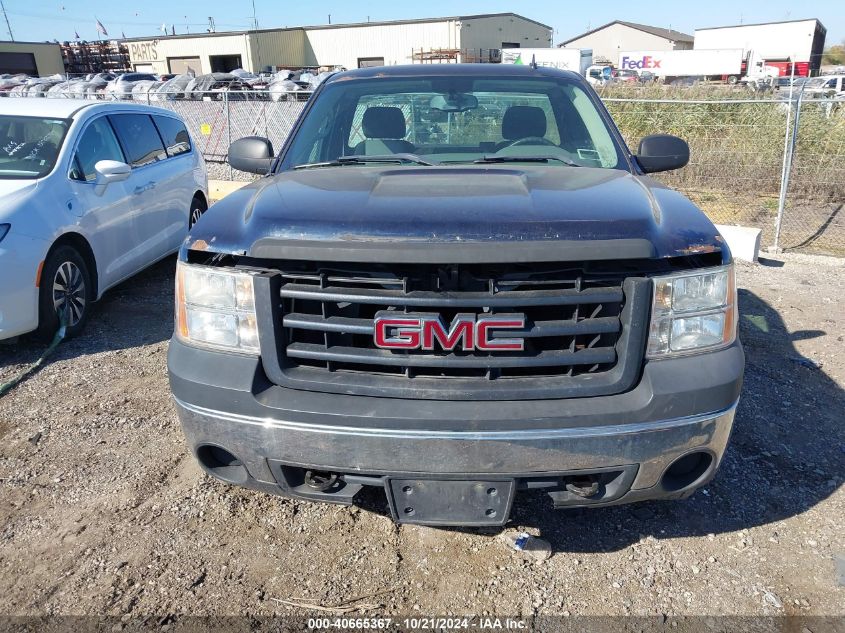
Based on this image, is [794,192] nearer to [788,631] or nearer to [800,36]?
[788,631]

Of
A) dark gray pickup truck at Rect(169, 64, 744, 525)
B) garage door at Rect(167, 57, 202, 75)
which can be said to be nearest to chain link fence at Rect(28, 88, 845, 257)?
dark gray pickup truck at Rect(169, 64, 744, 525)

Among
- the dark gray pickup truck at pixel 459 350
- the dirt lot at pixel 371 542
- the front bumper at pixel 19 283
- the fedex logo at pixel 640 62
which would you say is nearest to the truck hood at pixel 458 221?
the dark gray pickup truck at pixel 459 350

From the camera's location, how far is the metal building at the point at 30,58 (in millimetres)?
51969

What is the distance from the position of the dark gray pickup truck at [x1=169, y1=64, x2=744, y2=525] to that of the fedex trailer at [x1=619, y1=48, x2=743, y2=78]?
4603 centimetres

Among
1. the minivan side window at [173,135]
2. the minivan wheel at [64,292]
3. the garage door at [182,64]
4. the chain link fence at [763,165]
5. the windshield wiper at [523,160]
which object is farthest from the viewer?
the garage door at [182,64]

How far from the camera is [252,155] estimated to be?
3.77 m

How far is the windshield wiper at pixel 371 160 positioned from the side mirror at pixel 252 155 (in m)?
0.43

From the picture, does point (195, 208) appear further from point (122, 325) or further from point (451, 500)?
point (451, 500)

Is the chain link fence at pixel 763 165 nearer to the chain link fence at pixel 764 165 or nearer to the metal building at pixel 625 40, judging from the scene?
the chain link fence at pixel 764 165

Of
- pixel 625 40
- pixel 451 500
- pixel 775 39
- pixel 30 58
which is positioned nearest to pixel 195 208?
pixel 451 500

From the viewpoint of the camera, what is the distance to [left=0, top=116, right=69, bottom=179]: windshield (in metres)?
4.95

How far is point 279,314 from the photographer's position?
2281 mm

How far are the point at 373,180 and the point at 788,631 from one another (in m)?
2.33

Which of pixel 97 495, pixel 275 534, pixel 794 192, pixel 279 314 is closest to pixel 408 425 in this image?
pixel 279 314
